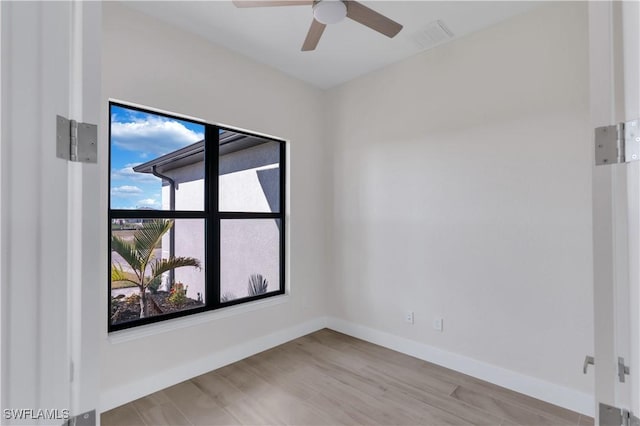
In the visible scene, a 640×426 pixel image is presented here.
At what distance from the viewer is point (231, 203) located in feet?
9.77

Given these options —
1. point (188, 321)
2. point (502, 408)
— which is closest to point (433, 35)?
point (502, 408)

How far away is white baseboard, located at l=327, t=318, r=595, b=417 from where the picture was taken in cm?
210

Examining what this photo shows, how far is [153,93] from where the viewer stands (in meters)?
2.34

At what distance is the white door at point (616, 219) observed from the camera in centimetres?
78

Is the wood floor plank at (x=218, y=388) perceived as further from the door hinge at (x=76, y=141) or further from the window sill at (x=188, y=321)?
the door hinge at (x=76, y=141)

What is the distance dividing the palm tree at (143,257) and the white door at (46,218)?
5.72ft

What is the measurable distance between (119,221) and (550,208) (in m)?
3.12

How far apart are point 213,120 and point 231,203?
769 mm

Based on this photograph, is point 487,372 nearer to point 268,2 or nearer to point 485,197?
point 485,197

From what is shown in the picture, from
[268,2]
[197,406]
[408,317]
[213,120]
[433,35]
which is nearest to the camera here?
[268,2]

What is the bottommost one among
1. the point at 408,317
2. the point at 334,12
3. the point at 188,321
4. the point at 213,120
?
the point at 408,317

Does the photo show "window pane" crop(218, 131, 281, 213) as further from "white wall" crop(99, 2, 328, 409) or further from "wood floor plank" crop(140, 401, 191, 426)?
"wood floor plank" crop(140, 401, 191, 426)

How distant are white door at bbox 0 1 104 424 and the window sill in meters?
1.68

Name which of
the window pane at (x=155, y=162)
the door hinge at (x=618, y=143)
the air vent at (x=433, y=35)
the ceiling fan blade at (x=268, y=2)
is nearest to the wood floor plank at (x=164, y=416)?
the window pane at (x=155, y=162)
